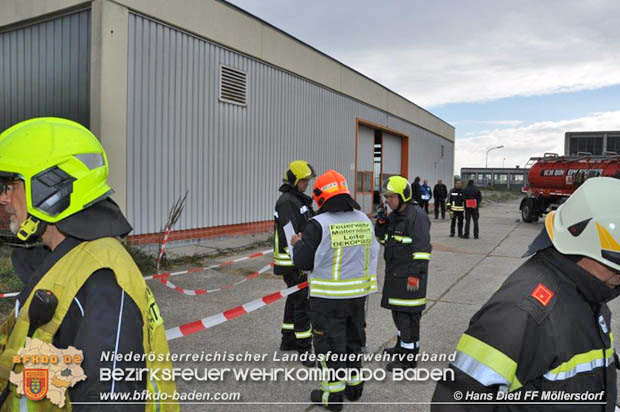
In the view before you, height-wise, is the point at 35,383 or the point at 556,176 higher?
the point at 556,176

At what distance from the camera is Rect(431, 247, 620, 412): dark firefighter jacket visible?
4.77ft

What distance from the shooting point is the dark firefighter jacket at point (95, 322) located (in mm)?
1247

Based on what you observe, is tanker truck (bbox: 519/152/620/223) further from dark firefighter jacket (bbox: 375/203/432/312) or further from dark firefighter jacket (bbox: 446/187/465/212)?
dark firefighter jacket (bbox: 375/203/432/312)

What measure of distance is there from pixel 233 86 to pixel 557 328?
1204cm

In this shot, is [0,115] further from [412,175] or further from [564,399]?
[412,175]

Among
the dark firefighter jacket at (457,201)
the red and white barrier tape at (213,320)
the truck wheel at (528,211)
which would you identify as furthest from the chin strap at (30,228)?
the truck wheel at (528,211)

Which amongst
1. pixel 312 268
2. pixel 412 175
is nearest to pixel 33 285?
pixel 312 268

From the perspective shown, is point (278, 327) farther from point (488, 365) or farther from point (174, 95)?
point (174, 95)

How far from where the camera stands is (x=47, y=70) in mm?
10172

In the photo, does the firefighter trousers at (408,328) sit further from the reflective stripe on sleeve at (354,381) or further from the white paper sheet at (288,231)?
the white paper sheet at (288,231)

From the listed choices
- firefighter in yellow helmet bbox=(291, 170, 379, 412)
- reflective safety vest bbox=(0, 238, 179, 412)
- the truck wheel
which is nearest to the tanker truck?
the truck wheel

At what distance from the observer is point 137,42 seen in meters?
9.70

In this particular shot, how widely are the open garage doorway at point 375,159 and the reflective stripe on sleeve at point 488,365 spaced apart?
689 inches

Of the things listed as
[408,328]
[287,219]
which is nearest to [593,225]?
[408,328]
